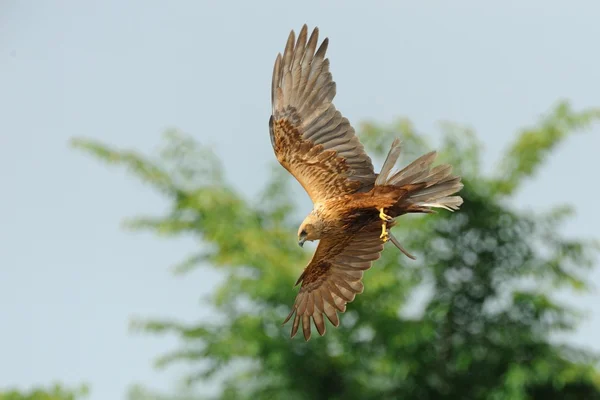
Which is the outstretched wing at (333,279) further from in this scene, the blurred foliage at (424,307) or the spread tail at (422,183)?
the blurred foliage at (424,307)

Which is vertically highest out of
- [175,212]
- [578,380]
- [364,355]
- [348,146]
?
[175,212]

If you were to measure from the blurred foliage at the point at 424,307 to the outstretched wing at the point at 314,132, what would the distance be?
750 centimetres

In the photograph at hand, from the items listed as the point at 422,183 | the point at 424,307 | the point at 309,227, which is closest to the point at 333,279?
the point at 309,227

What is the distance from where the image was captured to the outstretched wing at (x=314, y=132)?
15.9 feet

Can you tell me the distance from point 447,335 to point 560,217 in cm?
208

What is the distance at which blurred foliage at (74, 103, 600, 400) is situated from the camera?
12.7 meters

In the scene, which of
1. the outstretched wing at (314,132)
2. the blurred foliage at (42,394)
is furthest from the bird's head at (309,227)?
the blurred foliage at (42,394)

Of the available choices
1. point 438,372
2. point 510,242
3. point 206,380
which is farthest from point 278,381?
point 510,242

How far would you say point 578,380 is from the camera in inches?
510

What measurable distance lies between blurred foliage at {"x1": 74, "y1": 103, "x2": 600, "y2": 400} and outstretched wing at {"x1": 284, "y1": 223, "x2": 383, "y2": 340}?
6.88 meters

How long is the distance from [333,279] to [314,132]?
93cm

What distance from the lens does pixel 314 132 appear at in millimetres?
4902

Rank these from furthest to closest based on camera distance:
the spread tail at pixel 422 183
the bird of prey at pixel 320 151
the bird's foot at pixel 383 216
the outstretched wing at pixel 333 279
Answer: the outstretched wing at pixel 333 279
the bird of prey at pixel 320 151
the bird's foot at pixel 383 216
the spread tail at pixel 422 183

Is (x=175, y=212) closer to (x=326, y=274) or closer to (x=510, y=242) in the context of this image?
(x=510, y=242)
